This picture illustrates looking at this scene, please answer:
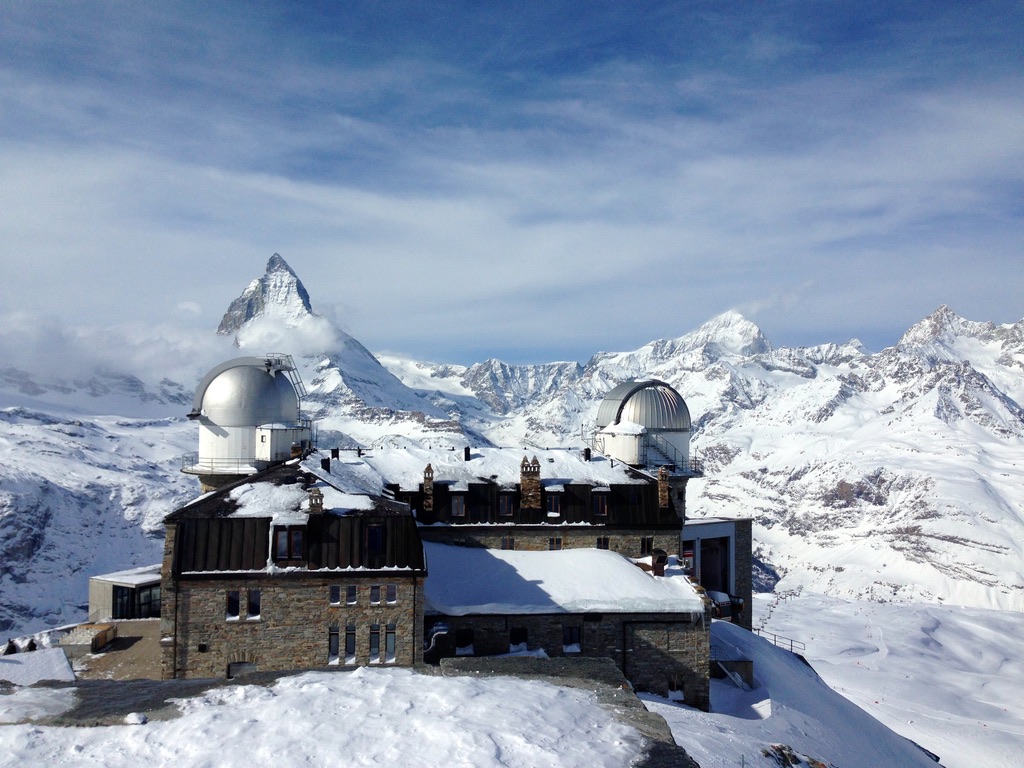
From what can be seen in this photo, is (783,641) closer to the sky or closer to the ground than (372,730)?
closer to the ground

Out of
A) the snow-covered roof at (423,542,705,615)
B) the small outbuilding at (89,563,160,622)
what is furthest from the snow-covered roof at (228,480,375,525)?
the small outbuilding at (89,563,160,622)

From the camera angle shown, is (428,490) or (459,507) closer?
(428,490)

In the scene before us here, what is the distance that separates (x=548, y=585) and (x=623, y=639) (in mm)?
4378

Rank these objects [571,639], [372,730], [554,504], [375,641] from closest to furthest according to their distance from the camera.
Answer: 1. [372,730]
2. [375,641]
3. [571,639]
4. [554,504]

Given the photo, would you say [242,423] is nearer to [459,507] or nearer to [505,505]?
[459,507]

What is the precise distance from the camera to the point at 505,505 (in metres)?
45.0

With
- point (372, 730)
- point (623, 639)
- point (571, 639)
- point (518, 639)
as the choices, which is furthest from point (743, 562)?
point (372, 730)

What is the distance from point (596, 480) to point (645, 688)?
13.6 metres

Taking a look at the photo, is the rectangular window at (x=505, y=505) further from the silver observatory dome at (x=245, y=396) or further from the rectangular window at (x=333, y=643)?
the silver observatory dome at (x=245, y=396)

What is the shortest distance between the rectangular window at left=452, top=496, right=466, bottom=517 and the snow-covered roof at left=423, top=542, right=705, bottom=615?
96.4 inches

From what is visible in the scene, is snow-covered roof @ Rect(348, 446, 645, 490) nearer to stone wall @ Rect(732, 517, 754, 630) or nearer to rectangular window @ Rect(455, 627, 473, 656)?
rectangular window @ Rect(455, 627, 473, 656)

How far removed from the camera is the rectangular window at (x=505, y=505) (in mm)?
44875

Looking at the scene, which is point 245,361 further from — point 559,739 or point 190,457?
point 559,739

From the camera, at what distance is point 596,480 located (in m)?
46.2
